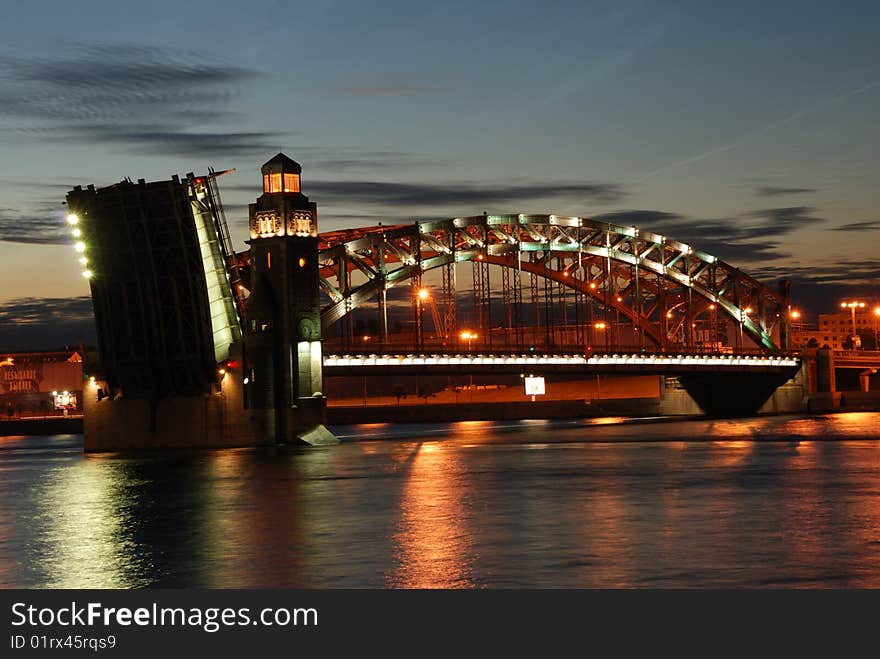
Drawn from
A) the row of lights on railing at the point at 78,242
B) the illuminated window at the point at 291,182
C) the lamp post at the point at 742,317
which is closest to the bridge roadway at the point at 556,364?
the lamp post at the point at 742,317

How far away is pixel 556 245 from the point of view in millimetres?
103000

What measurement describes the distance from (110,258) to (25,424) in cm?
6507

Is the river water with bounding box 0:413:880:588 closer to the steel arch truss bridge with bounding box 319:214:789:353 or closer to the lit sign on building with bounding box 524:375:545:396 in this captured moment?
the steel arch truss bridge with bounding box 319:214:789:353

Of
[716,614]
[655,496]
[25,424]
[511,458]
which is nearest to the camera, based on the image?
[716,614]

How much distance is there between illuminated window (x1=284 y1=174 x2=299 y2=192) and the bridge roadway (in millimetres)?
→ 10424

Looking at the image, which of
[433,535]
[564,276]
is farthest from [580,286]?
[433,535]

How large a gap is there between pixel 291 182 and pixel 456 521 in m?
43.1

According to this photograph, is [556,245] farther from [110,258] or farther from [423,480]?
[423,480]

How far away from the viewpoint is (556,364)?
95812 mm

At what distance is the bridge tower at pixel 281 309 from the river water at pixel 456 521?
10252 millimetres

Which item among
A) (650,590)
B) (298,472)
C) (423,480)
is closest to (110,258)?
(298,472)

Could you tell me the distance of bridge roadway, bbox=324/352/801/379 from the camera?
8044 cm

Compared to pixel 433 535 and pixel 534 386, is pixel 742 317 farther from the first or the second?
pixel 433 535

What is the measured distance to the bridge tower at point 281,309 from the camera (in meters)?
71.1
